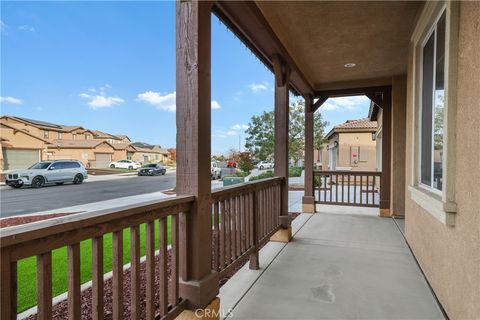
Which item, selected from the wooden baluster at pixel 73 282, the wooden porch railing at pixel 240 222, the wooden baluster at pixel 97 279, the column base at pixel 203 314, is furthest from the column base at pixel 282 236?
the wooden baluster at pixel 73 282

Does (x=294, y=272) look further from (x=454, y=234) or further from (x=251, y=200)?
(x=454, y=234)

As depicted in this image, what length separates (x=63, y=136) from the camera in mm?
3889

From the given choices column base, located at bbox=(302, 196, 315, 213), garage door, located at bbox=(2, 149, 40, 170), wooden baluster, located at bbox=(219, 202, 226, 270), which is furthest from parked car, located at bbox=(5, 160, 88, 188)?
column base, located at bbox=(302, 196, 315, 213)

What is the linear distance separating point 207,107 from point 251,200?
1405mm

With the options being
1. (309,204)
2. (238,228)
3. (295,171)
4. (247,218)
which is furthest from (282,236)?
(295,171)

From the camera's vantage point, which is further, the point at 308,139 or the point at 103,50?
the point at 308,139

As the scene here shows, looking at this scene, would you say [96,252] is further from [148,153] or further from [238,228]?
[148,153]

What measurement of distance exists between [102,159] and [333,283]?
13.6ft

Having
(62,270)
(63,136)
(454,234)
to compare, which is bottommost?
(62,270)

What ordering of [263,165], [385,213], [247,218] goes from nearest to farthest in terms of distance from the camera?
[247,218], [385,213], [263,165]

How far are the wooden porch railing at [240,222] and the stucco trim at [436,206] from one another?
1649 mm

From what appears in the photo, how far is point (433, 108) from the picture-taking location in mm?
2812

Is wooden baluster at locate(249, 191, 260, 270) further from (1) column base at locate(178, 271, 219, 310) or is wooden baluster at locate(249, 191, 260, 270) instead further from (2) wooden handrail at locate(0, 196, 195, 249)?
(2) wooden handrail at locate(0, 196, 195, 249)

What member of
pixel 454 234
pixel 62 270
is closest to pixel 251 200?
pixel 454 234
